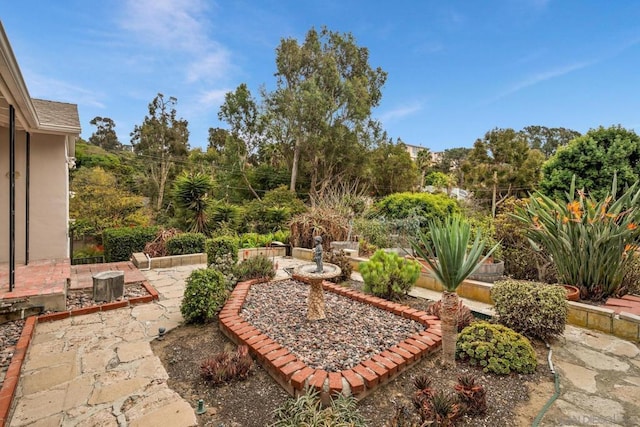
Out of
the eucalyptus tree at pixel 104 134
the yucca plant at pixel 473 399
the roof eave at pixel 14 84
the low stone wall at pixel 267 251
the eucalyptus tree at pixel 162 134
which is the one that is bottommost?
the yucca plant at pixel 473 399

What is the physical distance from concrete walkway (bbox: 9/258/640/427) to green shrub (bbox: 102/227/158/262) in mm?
4332

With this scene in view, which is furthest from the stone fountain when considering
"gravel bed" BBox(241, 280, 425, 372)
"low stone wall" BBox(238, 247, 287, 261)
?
"low stone wall" BBox(238, 247, 287, 261)

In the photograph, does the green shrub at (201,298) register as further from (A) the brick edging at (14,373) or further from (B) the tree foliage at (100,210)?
(B) the tree foliage at (100,210)

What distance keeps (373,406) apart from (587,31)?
32.9ft

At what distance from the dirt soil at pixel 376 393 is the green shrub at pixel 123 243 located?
5.89 meters

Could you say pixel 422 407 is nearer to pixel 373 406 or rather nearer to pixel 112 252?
pixel 373 406

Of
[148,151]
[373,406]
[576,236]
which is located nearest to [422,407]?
[373,406]

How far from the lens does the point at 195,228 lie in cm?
980

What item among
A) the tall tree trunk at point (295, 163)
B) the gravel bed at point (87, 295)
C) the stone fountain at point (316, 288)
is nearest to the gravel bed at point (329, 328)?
the stone fountain at point (316, 288)

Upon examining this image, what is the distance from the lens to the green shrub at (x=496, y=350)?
2836mm

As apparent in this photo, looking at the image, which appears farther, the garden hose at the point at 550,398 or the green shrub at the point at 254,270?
the green shrub at the point at 254,270

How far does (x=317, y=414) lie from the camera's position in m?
2.00

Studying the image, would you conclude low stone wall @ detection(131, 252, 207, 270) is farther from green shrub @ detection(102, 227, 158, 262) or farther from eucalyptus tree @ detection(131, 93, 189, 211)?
eucalyptus tree @ detection(131, 93, 189, 211)

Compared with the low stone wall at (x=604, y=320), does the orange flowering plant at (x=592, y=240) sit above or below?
above
